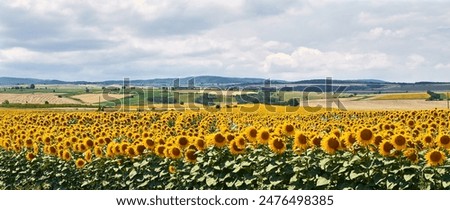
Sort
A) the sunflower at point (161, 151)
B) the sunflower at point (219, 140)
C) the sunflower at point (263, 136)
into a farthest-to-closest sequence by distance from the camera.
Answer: the sunflower at point (161, 151) → the sunflower at point (219, 140) → the sunflower at point (263, 136)

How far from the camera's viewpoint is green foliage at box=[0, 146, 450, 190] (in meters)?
9.05

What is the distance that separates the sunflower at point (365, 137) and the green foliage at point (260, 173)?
6.6 inches

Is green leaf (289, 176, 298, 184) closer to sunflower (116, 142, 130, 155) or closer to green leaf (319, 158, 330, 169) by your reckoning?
green leaf (319, 158, 330, 169)

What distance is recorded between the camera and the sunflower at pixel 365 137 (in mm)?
9500

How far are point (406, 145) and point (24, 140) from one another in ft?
34.5

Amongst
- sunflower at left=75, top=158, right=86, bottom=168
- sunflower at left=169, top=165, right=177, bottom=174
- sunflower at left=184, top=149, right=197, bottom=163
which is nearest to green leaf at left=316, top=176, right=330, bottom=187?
sunflower at left=184, top=149, right=197, bottom=163

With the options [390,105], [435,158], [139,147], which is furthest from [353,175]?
[390,105]

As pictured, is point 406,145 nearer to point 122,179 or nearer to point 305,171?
point 305,171

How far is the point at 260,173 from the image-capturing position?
33.3ft

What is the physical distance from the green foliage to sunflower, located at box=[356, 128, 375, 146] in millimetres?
167

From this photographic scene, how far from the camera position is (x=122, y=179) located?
12617mm

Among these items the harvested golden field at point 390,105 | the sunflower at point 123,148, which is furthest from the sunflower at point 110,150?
the harvested golden field at point 390,105

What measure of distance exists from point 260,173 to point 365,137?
1.80 metres

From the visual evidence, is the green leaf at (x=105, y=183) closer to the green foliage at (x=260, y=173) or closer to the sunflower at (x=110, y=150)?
the green foliage at (x=260, y=173)
